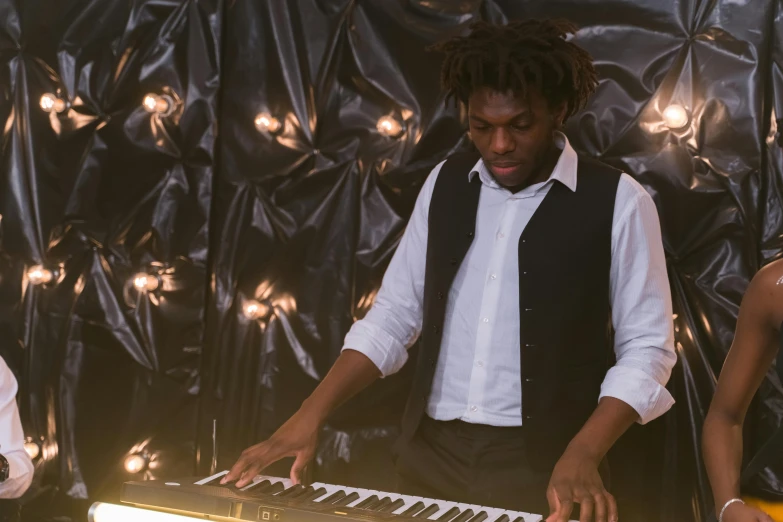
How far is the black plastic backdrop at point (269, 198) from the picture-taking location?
3.15 meters

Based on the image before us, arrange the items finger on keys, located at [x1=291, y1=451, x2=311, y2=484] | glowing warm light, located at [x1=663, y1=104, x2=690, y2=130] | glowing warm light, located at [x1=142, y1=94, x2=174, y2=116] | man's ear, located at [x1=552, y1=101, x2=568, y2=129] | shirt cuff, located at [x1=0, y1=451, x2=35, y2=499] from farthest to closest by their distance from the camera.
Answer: glowing warm light, located at [x1=142, y1=94, x2=174, y2=116] < glowing warm light, located at [x1=663, y1=104, x2=690, y2=130] < shirt cuff, located at [x1=0, y1=451, x2=35, y2=499] < man's ear, located at [x1=552, y1=101, x2=568, y2=129] < finger on keys, located at [x1=291, y1=451, x2=311, y2=484]

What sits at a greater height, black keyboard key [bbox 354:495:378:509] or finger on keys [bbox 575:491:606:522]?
finger on keys [bbox 575:491:606:522]

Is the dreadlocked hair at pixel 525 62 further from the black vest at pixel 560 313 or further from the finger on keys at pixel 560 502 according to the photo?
the finger on keys at pixel 560 502

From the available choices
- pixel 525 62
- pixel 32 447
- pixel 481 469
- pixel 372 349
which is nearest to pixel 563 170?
pixel 525 62

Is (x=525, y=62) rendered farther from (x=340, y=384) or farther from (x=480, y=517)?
(x=480, y=517)

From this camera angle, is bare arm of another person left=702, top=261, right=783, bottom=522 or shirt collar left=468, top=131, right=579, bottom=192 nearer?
bare arm of another person left=702, top=261, right=783, bottom=522

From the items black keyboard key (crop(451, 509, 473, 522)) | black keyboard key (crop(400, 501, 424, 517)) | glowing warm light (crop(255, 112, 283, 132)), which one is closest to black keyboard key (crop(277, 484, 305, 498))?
black keyboard key (crop(400, 501, 424, 517))

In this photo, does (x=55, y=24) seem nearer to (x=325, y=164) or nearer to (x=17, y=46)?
(x=17, y=46)

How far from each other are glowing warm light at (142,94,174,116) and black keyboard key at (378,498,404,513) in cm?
241

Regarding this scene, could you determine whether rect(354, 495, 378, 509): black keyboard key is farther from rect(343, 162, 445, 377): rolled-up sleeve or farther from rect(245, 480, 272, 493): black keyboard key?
rect(343, 162, 445, 377): rolled-up sleeve

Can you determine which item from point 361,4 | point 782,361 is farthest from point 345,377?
point 361,4

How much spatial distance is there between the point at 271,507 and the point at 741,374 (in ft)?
3.70

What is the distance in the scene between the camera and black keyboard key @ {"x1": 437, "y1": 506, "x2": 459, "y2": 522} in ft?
5.98

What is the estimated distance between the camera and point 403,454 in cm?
259
